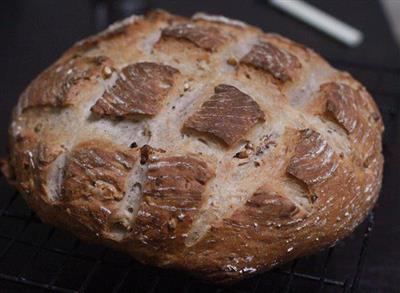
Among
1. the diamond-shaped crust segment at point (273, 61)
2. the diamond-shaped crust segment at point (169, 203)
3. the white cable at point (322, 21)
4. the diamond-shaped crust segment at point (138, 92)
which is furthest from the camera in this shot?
the white cable at point (322, 21)

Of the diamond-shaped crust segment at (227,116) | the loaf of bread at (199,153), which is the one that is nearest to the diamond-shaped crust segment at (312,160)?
the loaf of bread at (199,153)

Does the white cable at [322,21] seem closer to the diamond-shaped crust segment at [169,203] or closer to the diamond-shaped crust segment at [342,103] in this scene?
the diamond-shaped crust segment at [342,103]

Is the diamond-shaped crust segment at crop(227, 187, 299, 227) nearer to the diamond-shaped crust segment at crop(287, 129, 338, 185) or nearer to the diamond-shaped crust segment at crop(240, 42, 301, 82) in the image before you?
the diamond-shaped crust segment at crop(287, 129, 338, 185)

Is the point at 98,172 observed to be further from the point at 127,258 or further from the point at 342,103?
the point at 342,103

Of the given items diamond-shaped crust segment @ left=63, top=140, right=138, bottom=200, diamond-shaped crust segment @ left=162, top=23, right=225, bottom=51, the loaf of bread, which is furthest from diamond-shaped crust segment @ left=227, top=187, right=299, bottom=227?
diamond-shaped crust segment @ left=162, top=23, right=225, bottom=51

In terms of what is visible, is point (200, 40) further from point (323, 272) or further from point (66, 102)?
point (323, 272)

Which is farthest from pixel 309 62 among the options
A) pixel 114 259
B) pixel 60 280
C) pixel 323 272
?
pixel 60 280

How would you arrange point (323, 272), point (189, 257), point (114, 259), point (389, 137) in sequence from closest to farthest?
point (189, 257) → point (323, 272) → point (114, 259) → point (389, 137)

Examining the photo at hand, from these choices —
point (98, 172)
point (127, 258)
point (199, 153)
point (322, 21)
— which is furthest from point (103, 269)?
point (322, 21)
